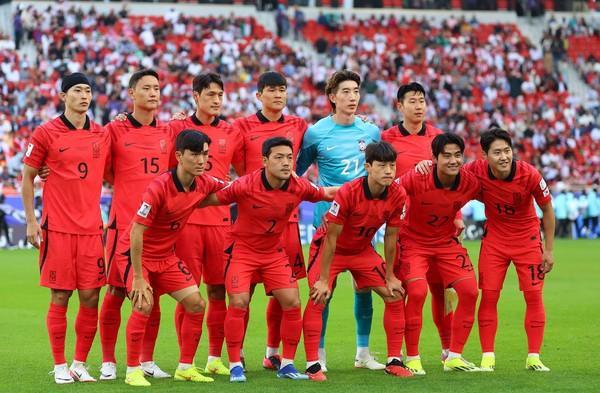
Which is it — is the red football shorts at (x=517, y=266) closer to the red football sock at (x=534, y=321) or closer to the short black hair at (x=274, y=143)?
Result: the red football sock at (x=534, y=321)

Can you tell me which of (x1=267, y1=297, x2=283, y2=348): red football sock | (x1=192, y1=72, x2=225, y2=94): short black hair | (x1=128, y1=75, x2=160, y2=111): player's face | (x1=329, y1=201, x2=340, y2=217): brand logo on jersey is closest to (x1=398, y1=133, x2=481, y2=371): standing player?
(x1=329, y1=201, x2=340, y2=217): brand logo on jersey

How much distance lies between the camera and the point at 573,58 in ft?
144

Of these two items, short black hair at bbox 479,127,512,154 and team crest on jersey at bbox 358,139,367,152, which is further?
team crest on jersey at bbox 358,139,367,152

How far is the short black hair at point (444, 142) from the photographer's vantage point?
10.5 m

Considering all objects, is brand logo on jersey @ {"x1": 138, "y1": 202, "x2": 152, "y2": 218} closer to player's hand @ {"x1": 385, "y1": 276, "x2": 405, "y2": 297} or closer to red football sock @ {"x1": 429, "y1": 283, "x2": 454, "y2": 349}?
player's hand @ {"x1": 385, "y1": 276, "x2": 405, "y2": 297}

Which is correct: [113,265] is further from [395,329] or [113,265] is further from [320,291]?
[395,329]

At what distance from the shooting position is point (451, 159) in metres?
10.5

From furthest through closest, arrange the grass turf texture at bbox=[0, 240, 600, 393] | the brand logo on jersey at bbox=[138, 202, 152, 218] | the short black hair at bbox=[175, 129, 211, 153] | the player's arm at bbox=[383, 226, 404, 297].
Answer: the player's arm at bbox=[383, 226, 404, 297], the short black hair at bbox=[175, 129, 211, 153], the brand logo on jersey at bbox=[138, 202, 152, 218], the grass turf texture at bbox=[0, 240, 600, 393]

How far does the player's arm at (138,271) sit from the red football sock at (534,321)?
11.6ft

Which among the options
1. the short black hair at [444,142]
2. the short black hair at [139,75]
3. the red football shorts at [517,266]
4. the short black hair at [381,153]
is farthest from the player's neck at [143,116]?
the red football shorts at [517,266]

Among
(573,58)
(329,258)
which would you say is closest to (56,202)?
(329,258)

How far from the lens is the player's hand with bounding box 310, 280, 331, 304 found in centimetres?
1027

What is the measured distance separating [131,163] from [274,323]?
2.11 meters

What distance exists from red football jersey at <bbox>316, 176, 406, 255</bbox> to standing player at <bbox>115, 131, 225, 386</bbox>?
1.08 meters
